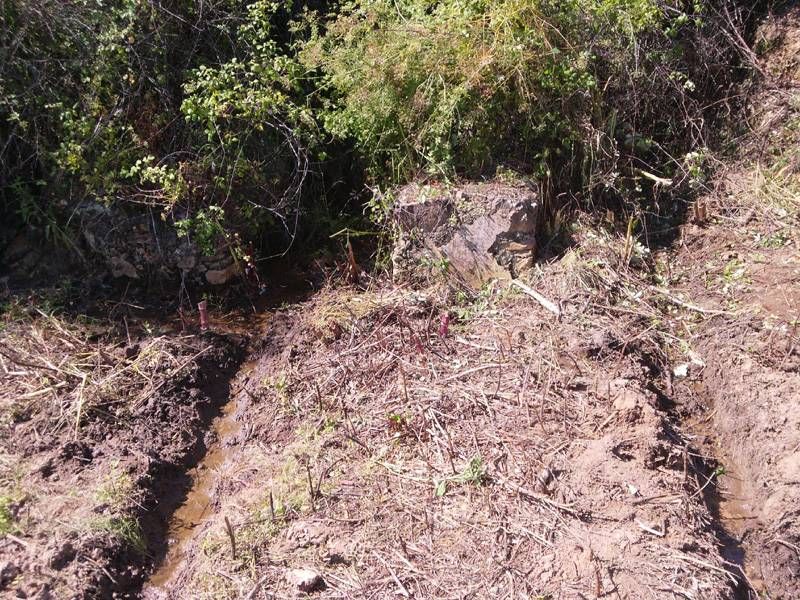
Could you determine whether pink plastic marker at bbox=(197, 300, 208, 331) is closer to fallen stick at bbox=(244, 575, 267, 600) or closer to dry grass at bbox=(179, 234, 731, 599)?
dry grass at bbox=(179, 234, 731, 599)

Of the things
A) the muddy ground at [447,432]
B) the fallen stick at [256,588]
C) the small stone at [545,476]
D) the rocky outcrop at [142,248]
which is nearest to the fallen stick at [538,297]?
the muddy ground at [447,432]

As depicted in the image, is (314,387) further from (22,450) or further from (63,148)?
(63,148)

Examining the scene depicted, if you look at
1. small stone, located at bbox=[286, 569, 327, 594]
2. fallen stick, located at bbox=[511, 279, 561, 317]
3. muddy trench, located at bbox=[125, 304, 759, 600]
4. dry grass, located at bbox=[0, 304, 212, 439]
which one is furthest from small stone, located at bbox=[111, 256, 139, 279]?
small stone, located at bbox=[286, 569, 327, 594]

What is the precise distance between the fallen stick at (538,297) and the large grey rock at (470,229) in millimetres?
157

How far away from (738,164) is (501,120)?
6.63 feet

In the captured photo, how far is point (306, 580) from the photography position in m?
3.31

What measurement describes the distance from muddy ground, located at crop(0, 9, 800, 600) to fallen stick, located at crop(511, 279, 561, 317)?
40mm

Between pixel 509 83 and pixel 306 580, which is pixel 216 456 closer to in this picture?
pixel 306 580

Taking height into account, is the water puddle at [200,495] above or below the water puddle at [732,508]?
above

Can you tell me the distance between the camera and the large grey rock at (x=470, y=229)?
16.7 ft

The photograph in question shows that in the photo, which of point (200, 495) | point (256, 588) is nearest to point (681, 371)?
point (256, 588)

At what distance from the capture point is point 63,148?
5.14 meters

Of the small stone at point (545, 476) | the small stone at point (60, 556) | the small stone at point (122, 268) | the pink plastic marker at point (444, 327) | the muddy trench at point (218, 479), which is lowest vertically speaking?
the muddy trench at point (218, 479)

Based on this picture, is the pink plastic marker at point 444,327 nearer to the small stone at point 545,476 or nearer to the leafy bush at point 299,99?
the leafy bush at point 299,99
